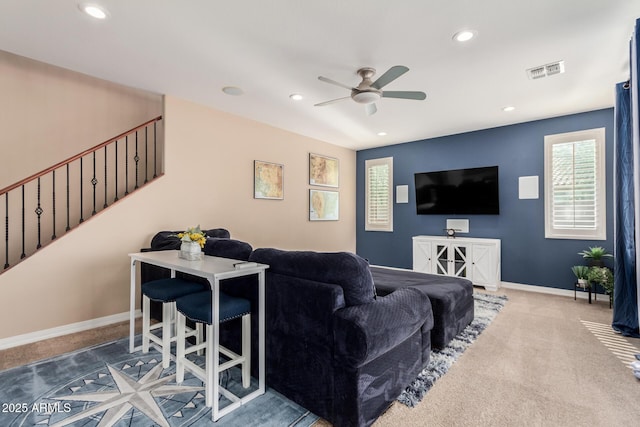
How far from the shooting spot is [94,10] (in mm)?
2289

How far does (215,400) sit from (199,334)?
0.84 m

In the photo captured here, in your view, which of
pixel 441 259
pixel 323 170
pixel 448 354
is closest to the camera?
pixel 448 354

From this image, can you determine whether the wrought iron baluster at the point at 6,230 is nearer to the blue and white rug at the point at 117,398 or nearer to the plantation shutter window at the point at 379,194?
the blue and white rug at the point at 117,398

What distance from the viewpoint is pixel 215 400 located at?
71.3 inches

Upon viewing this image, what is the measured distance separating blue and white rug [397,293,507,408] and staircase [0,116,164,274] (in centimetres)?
370

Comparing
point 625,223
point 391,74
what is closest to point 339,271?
point 391,74

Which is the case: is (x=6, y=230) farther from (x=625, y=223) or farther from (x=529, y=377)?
(x=625, y=223)

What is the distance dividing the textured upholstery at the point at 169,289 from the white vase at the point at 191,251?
9.8 inches

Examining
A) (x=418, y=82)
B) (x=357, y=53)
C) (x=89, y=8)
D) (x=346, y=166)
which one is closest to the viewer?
(x=89, y=8)

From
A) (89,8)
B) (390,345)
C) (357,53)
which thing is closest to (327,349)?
(390,345)

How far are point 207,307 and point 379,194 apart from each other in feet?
17.8

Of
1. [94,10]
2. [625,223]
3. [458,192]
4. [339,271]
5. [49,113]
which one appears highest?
[94,10]

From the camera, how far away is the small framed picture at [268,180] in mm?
5016

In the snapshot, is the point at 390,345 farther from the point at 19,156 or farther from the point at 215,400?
the point at 19,156
